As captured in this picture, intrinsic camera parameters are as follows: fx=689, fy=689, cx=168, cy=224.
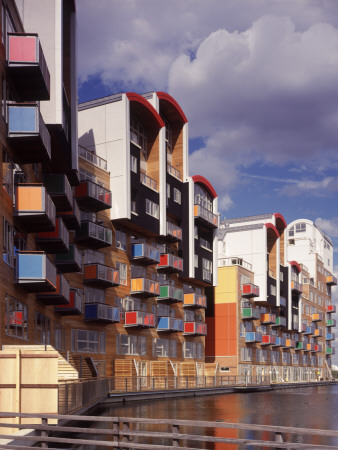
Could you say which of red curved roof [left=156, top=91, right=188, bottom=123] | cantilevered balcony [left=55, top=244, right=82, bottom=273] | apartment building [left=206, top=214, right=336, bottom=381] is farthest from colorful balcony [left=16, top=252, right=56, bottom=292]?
apartment building [left=206, top=214, right=336, bottom=381]

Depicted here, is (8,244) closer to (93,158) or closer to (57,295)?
(57,295)

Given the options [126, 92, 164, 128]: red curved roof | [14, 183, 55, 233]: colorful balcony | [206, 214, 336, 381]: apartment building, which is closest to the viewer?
[14, 183, 55, 233]: colorful balcony

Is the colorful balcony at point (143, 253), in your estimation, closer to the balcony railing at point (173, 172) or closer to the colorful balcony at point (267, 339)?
the balcony railing at point (173, 172)

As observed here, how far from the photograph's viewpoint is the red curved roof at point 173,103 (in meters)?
61.0

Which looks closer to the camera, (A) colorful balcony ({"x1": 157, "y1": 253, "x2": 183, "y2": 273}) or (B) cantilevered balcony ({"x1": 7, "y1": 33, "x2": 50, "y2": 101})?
(B) cantilevered balcony ({"x1": 7, "y1": 33, "x2": 50, "y2": 101})

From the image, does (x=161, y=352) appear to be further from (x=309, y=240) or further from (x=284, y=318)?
(x=309, y=240)

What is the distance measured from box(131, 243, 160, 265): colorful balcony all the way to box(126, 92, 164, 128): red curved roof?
10.8 m

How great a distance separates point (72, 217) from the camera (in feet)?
139

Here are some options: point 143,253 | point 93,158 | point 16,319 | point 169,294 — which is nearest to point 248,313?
point 169,294

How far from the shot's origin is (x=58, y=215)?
133 ft

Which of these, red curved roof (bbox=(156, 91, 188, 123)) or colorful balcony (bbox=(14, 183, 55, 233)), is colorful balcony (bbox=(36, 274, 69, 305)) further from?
red curved roof (bbox=(156, 91, 188, 123))

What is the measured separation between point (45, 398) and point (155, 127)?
4213 cm

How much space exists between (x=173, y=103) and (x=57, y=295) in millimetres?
31458

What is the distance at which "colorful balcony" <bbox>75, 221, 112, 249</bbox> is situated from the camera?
156 ft
